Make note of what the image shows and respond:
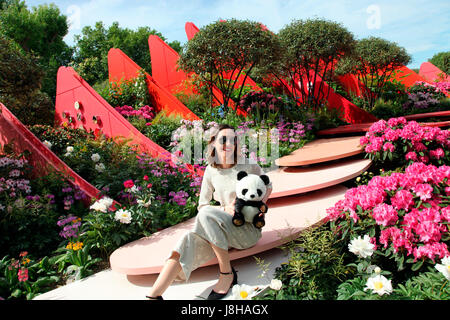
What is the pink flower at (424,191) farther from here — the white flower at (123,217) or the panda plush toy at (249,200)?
the white flower at (123,217)

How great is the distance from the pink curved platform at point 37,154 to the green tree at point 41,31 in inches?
659

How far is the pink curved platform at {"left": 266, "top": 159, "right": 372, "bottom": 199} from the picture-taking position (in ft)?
12.6

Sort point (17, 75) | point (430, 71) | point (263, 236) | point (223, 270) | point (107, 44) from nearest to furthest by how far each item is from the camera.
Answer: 1. point (223, 270)
2. point (263, 236)
3. point (17, 75)
4. point (430, 71)
5. point (107, 44)

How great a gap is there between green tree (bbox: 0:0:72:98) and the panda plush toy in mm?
20512

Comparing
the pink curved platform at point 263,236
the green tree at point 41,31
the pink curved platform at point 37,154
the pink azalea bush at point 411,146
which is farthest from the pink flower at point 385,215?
the green tree at point 41,31

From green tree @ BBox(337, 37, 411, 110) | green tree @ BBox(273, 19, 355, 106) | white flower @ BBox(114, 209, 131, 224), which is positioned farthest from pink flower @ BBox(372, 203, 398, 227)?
green tree @ BBox(337, 37, 411, 110)

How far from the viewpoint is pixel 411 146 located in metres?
4.35

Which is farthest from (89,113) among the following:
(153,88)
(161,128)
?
(153,88)

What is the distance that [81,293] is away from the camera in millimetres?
2488

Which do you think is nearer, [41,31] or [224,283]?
[224,283]

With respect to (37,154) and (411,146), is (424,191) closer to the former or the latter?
(411,146)

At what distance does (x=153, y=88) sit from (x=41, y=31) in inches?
739

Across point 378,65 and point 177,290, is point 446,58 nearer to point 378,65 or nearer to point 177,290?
point 378,65

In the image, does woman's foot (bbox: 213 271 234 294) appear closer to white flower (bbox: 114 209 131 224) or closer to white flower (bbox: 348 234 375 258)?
white flower (bbox: 348 234 375 258)
